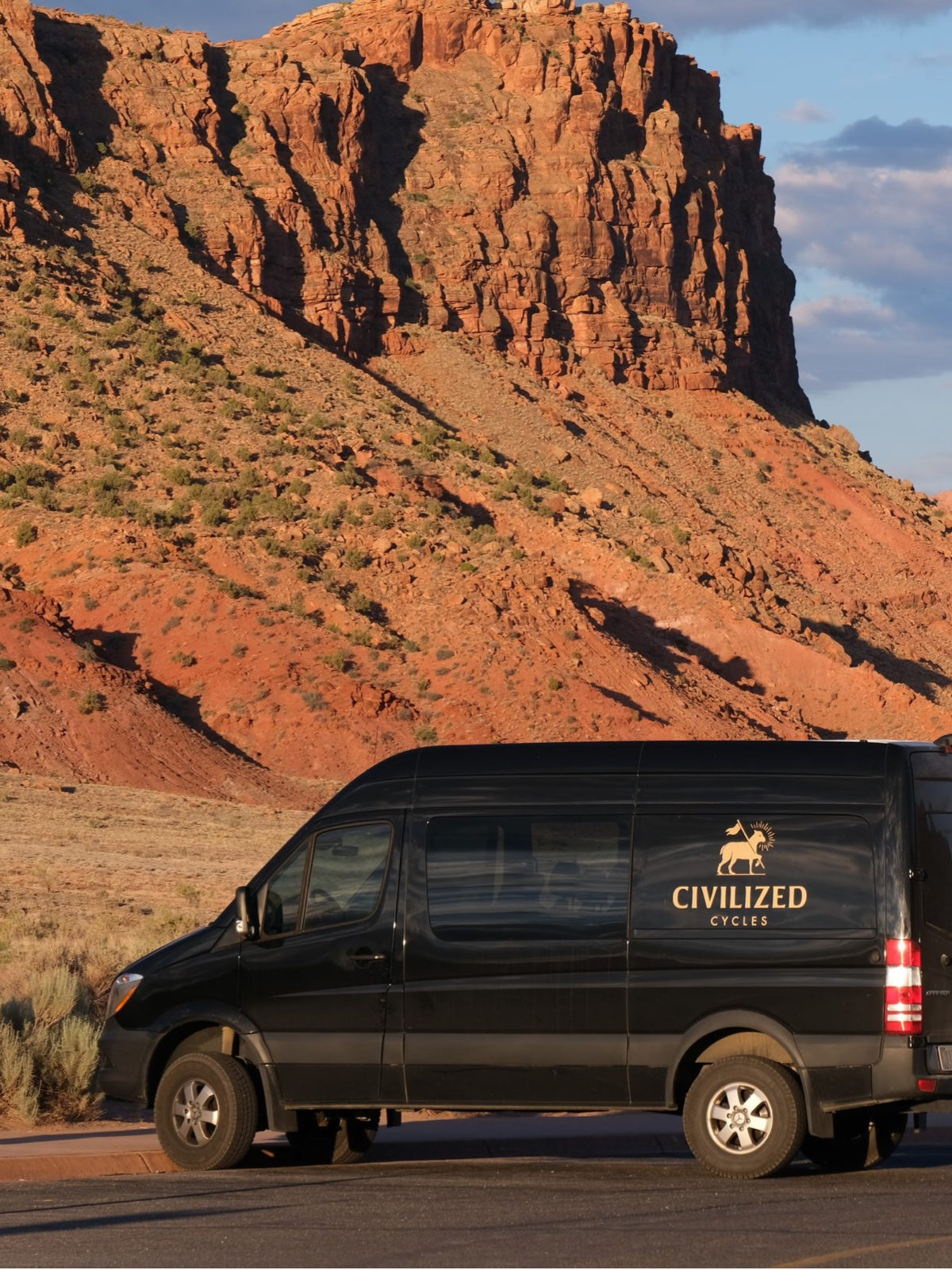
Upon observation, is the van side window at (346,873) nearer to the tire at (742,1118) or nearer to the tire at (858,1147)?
the tire at (742,1118)

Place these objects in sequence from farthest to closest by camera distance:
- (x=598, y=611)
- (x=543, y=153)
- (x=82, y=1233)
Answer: (x=543, y=153), (x=598, y=611), (x=82, y=1233)

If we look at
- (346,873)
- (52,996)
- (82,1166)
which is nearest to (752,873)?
(346,873)

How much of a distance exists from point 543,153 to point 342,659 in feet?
135

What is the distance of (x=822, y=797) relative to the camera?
1133 centimetres

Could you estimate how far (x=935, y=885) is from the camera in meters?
11.1

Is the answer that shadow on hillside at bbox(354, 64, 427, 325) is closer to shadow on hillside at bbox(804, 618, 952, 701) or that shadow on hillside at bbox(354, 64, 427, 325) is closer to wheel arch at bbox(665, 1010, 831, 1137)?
shadow on hillside at bbox(804, 618, 952, 701)

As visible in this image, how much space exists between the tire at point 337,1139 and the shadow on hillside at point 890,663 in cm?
6154

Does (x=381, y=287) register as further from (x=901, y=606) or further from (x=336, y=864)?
(x=336, y=864)

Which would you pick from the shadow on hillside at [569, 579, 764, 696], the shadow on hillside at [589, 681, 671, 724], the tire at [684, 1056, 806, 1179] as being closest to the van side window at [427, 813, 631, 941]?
the tire at [684, 1056, 806, 1179]

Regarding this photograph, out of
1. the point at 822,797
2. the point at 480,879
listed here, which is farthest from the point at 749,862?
the point at 480,879

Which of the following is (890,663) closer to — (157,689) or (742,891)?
(157,689)

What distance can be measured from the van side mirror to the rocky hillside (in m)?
34.5

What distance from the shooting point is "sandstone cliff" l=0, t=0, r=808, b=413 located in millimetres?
76625

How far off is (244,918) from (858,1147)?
4175 mm
